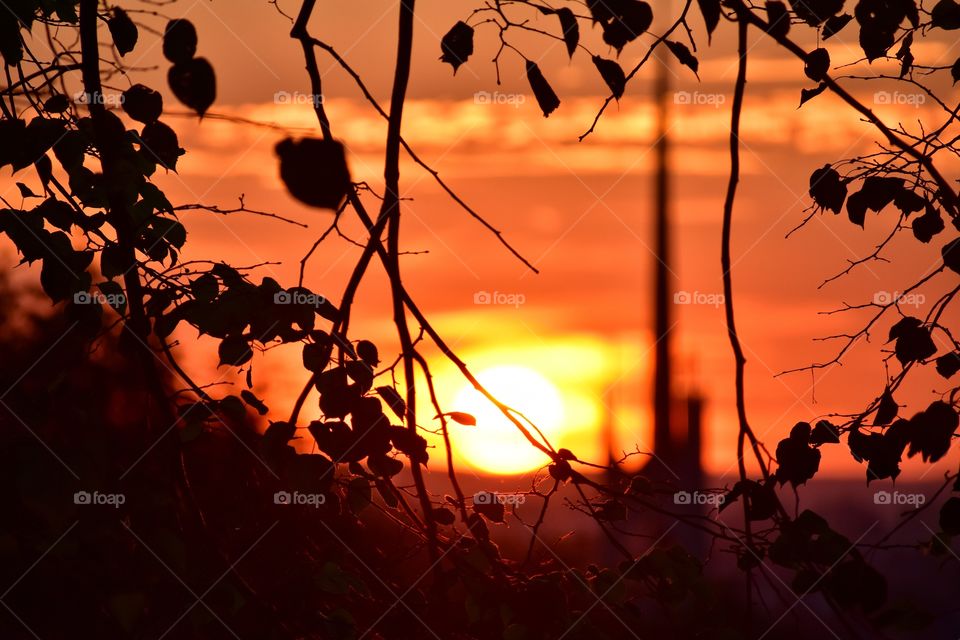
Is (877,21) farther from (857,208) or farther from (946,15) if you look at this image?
(857,208)

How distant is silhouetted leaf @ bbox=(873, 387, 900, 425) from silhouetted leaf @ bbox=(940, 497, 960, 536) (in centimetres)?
17

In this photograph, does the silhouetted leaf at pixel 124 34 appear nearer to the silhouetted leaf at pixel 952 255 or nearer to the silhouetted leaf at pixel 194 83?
the silhouetted leaf at pixel 194 83

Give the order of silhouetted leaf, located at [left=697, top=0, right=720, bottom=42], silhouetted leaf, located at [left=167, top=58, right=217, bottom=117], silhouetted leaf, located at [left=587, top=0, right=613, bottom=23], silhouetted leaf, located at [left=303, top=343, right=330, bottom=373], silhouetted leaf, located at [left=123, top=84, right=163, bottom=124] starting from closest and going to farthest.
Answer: silhouetted leaf, located at [left=167, top=58, right=217, bottom=117]
silhouetted leaf, located at [left=697, top=0, right=720, bottom=42]
silhouetted leaf, located at [left=587, top=0, right=613, bottom=23]
silhouetted leaf, located at [left=123, top=84, right=163, bottom=124]
silhouetted leaf, located at [left=303, top=343, right=330, bottom=373]

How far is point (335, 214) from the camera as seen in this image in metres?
1.99

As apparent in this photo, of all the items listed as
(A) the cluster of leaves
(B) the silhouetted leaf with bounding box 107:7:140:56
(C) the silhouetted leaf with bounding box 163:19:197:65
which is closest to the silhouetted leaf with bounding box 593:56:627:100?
(A) the cluster of leaves

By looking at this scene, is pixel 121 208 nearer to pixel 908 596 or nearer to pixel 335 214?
pixel 335 214

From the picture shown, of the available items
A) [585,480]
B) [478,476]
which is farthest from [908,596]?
[478,476]

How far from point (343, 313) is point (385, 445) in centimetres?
27

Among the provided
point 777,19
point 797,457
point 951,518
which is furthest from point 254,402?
point 951,518

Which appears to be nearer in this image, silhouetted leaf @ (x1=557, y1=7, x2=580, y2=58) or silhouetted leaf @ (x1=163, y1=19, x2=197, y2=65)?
silhouetted leaf @ (x1=163, y1=19, x2=197, y2=65)

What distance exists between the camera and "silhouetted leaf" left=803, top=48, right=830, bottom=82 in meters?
1.81

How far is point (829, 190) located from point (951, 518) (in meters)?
0.61

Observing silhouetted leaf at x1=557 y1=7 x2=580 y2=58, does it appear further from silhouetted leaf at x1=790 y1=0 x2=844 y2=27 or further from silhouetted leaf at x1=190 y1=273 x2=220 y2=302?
silhouetted leaf at x1=190 y1=273 x2=220 y2=302

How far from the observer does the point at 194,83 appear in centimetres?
→ 129
